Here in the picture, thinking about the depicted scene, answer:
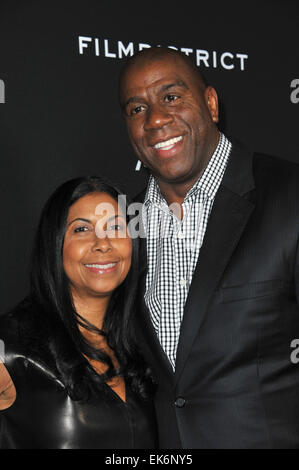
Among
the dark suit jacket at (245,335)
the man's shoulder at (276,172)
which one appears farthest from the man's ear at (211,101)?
the dark suit jacket at (245,335)

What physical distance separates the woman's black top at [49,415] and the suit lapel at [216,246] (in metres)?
0.25

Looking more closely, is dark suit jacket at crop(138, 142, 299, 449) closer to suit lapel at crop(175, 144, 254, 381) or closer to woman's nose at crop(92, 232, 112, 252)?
suit lapel at crop(175, 144, 254, 381)

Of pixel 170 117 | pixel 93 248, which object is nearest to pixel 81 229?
pixel 93 248

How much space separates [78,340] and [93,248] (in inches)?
12.4

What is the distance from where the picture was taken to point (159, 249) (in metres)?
2.24

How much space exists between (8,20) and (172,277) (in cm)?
131

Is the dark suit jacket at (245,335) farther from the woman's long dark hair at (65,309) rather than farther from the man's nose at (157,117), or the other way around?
the man's nose at (157,117)

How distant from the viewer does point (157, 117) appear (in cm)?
217

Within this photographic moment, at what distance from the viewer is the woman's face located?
2.12m

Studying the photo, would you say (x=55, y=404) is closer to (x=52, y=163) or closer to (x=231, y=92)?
(x=52, y=163)

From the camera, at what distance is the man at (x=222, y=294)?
192 cm

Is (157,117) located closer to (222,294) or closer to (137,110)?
(137,110)

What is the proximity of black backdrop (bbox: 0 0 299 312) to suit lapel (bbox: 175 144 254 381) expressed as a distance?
77 cm

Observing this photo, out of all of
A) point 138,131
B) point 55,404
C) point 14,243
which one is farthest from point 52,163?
point 55,404
